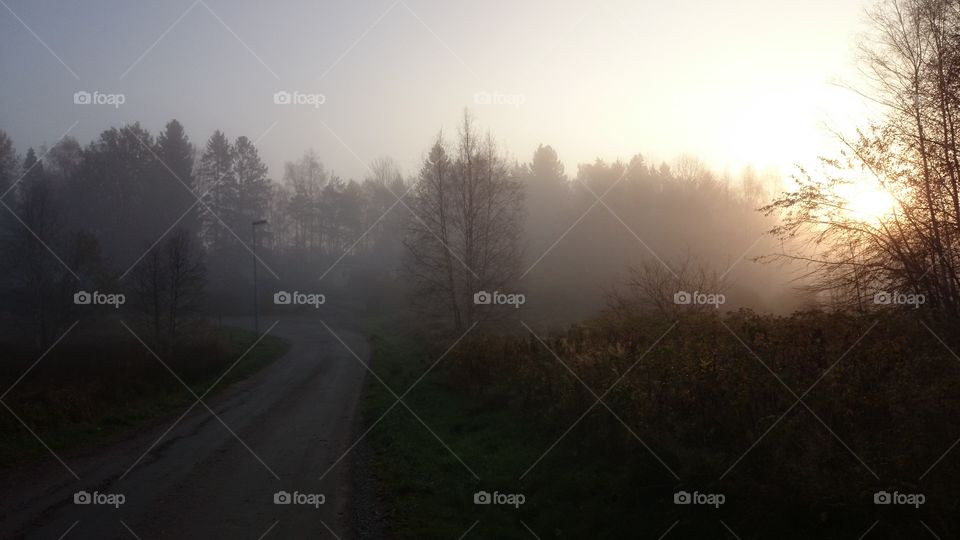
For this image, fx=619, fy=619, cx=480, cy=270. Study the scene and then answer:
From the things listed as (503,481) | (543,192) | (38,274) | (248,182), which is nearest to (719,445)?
(503,481)

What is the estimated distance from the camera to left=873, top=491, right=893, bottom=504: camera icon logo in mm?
6086

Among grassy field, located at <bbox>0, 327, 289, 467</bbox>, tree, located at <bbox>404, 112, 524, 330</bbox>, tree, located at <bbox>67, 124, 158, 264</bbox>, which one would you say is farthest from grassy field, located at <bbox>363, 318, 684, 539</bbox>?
tree, located at <bbox>67, 124, 158, 264</bbox>

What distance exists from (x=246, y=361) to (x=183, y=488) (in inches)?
788

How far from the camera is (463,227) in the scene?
2794 centimetres

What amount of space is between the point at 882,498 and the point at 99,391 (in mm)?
18316

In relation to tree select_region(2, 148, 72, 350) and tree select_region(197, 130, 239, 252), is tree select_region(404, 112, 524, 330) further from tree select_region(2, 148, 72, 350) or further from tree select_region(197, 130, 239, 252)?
tree select_region(197, 130, 239, 252)

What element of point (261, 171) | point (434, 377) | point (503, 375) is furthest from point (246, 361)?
point (261, 171)

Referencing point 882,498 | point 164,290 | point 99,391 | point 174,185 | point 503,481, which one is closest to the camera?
point 882,498

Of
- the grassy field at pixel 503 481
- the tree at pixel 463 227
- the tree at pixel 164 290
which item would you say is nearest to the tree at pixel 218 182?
the tree at pixel 164 290

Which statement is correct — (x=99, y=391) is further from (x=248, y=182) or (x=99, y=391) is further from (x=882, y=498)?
(x=248, y=182)

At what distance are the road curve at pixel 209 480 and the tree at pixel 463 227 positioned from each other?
10191 millimetres

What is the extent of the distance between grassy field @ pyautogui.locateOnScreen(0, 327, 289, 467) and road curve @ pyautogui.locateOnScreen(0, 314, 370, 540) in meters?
0.95

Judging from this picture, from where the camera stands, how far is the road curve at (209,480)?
7.98m

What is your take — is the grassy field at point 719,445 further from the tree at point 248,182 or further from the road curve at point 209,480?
the tree at point 248,182
